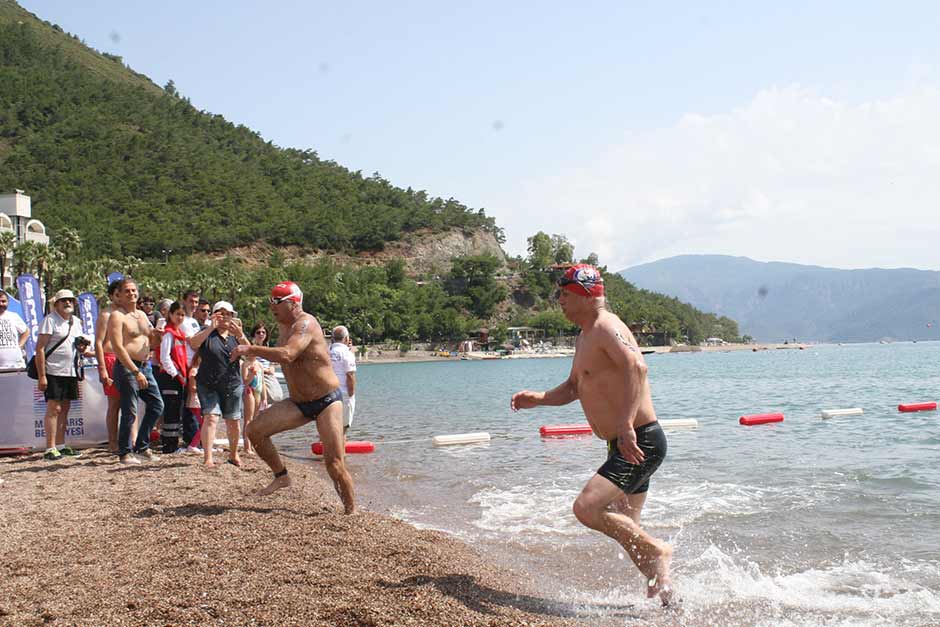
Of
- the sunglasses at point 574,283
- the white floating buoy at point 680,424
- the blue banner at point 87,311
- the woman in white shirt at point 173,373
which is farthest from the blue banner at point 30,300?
the sunglasses at point 574,283

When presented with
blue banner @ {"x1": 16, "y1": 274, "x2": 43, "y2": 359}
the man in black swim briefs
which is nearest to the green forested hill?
blue banner @ {"x1": 16, "y1": 274, "x2": 43, "y2": 359}

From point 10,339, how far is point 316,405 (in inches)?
245

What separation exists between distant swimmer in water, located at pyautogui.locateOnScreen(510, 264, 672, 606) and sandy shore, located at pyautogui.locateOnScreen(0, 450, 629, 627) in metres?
0.57

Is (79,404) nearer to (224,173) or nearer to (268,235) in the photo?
(268,235)

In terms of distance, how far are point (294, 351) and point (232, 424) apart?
377 cm

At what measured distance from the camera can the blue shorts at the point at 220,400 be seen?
31.7ft

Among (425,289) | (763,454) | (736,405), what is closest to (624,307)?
(425,289)

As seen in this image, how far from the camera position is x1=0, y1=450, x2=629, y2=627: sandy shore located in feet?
14.9

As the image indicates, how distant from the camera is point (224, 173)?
147000 millimetres

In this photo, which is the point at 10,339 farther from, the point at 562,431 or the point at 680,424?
the point at 680,424

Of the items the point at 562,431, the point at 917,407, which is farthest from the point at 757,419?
Result: the point at 917,407

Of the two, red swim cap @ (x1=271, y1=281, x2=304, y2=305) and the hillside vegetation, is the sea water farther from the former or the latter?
the hillside vegetation

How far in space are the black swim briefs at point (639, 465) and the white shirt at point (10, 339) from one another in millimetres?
9081

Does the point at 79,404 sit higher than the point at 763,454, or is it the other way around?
the point at 79,404
